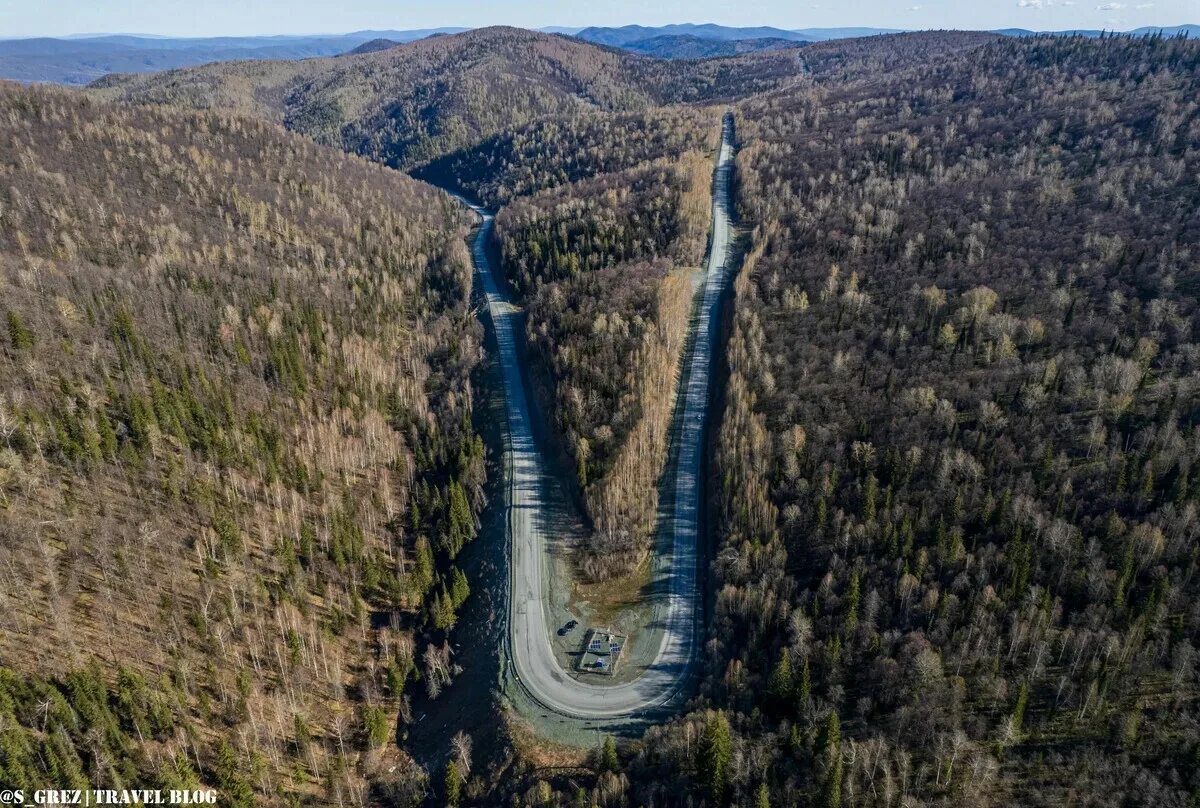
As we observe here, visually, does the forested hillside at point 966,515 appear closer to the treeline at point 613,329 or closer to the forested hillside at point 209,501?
the treeline at point 613,329

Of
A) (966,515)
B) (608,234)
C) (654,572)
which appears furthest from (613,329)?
(966,515)

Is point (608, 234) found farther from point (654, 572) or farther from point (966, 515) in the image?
point (966, 515)

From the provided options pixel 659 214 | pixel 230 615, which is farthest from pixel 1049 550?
pixel 659 214

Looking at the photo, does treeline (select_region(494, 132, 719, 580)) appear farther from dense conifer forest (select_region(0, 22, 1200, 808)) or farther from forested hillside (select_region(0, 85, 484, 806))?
forested hillside (select_region(0, 85, 484, 806))

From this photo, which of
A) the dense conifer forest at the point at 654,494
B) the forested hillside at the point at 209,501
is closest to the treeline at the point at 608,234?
the dense conifer forest at the point at 654,494

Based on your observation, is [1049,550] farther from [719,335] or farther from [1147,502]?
[719,335]

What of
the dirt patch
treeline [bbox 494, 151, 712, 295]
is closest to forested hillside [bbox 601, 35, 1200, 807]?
the dirt patch
